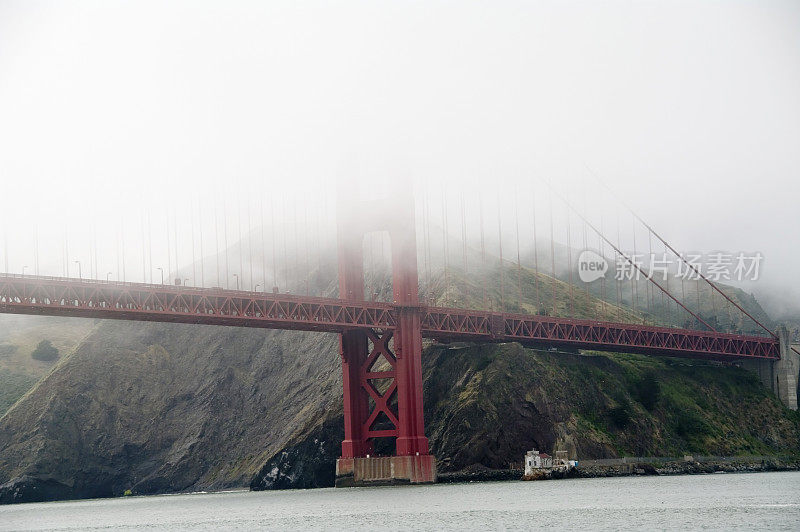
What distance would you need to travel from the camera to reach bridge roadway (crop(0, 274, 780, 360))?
88.5 meters

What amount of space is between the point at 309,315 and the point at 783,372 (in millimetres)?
54012

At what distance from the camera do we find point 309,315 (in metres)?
98.1

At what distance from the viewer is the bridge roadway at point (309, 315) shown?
88.5 metres

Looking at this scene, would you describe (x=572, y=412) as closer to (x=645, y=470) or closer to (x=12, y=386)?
(x=645, y=470)

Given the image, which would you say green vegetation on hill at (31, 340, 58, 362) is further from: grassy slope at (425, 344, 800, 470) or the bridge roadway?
grassy slope at (425, 344, 800, 470)

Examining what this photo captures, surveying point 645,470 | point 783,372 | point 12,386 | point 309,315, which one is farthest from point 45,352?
point 783,372

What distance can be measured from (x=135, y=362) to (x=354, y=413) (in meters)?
49.4

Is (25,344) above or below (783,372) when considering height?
above

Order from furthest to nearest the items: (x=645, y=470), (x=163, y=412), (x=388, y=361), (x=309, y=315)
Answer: (x=163, y=412) → (x=645, y=470) → (x=388, y=361) → (x=309, y=315)

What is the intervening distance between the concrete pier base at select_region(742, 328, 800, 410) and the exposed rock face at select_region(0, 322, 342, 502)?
4234 cm

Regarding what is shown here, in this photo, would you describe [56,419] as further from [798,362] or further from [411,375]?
[798,362]

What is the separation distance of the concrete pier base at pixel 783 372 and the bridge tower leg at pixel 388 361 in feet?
139

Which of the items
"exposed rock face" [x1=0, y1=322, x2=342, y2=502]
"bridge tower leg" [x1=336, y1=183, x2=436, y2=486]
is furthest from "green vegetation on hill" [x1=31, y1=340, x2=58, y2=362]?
"bridge tower leg" [x1=336, y1=183, x2=436, y2=486]

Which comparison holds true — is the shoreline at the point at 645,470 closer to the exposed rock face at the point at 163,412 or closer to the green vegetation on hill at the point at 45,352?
the exposed rock face at the point at 163,412
